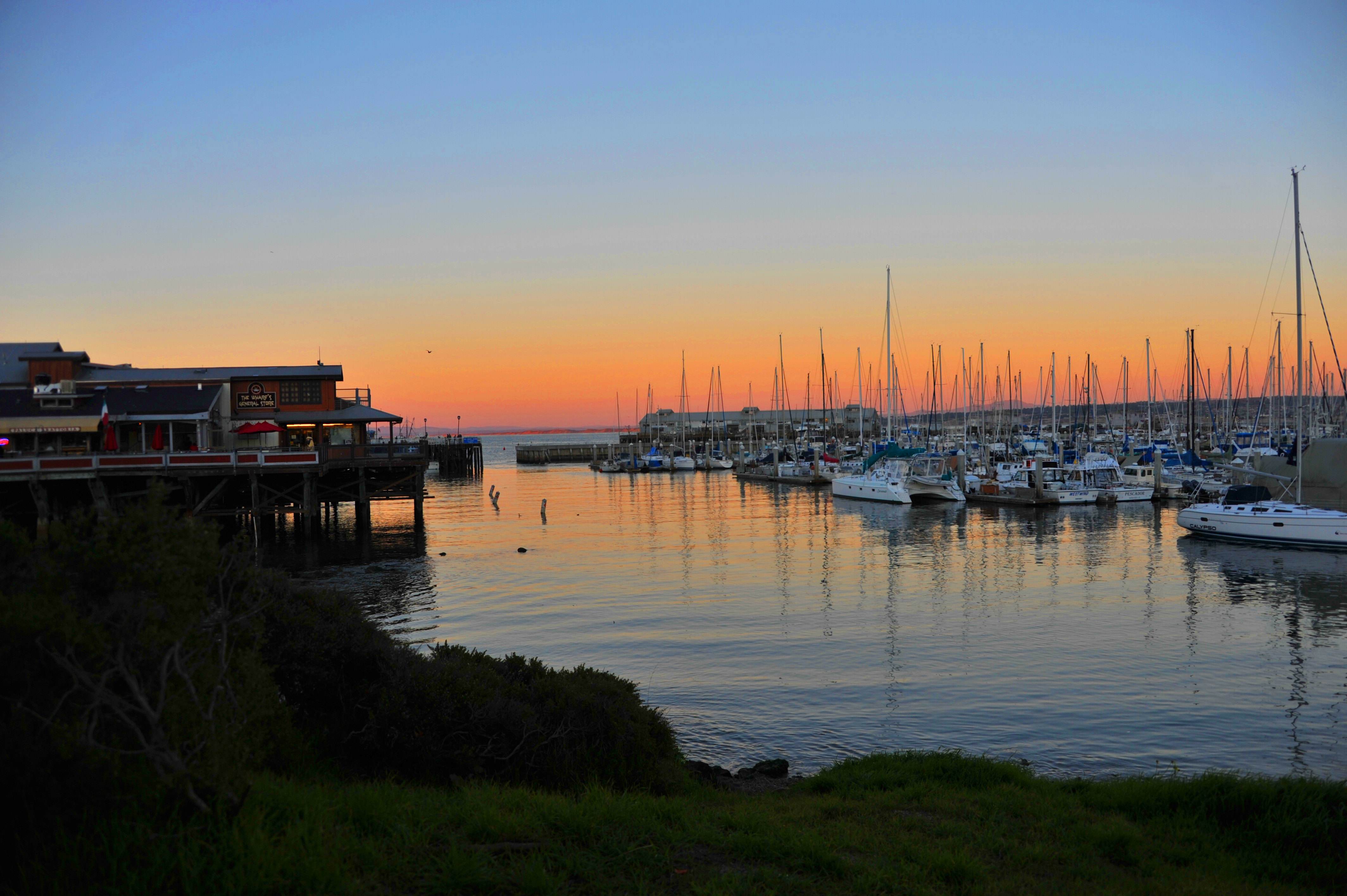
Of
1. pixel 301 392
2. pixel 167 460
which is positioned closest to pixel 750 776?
pixel 167 460

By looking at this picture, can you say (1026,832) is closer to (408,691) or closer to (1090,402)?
(408,691)

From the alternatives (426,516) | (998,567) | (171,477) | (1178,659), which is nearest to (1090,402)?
(998,567)

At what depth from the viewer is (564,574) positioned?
30828mm

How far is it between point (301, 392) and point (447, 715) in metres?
38.3

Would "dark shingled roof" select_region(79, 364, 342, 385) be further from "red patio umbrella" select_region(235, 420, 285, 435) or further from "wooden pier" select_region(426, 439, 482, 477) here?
"wooden pier" select_region(426, 439, 482, 477)

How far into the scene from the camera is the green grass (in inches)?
209

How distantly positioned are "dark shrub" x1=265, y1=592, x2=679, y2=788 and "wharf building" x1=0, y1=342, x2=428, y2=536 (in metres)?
26.2

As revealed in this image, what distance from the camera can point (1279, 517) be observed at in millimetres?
34250

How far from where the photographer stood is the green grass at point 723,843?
5312 millimetres

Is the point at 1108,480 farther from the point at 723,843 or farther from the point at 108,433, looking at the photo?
the point at 723,843

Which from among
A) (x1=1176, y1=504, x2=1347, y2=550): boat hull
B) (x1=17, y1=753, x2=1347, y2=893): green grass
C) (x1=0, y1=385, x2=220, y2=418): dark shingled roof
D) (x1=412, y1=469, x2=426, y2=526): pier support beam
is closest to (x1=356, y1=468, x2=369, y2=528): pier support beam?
(x1=412, y1=469, x2=426, y2=526): pier support beam

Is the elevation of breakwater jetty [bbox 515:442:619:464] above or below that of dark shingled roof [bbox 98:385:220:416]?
below

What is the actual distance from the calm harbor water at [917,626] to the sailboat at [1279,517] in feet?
2.14

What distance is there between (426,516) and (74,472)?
21539 mm
